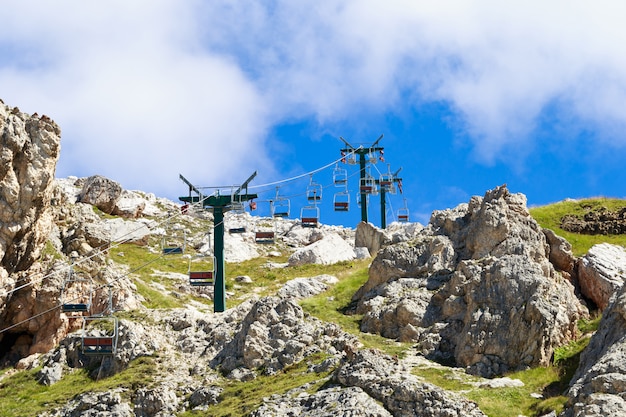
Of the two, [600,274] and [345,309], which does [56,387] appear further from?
[600,274]

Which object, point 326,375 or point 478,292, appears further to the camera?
point 478,292

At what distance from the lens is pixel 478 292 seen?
34.2 metres

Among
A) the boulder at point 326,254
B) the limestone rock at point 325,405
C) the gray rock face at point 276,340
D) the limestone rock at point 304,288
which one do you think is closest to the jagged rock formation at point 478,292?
the gray rock face at point 276,340

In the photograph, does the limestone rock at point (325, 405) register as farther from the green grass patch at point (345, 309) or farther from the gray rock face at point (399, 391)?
A: the green grass patch at point (345, 309)

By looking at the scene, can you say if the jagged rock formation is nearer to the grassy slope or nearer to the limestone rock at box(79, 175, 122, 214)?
the grassy slope

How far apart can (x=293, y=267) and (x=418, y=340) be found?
33352 mm

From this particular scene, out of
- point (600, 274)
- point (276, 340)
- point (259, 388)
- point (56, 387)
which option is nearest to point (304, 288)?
point (276, 340)

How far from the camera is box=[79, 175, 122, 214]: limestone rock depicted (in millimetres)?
91500

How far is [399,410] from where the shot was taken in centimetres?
2706

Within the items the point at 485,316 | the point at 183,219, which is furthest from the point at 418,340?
the point at 183,219

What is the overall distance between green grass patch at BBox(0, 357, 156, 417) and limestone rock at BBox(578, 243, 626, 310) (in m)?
21.5

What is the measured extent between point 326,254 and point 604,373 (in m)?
44.1

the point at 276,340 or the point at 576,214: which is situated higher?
the point at 576,214

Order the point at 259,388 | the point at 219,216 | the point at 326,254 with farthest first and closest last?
the point at 326,254 < the point at 219,216 < the point at 259,388
